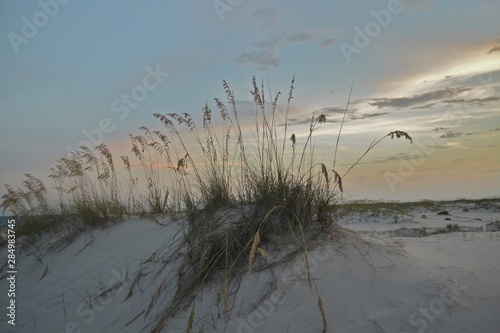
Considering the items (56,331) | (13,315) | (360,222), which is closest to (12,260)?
(13,315)

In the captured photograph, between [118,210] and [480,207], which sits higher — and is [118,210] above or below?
above

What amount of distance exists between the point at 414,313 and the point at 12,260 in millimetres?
7690

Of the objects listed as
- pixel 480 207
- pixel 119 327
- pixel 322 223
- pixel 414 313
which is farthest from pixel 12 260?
pixel 480 207

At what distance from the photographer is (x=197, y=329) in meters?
3.00

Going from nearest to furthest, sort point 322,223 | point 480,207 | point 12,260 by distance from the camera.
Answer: point 322,223, point 12,260, point 480,207

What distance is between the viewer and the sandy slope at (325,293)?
8.76 ft

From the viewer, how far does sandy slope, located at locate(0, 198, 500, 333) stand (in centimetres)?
267

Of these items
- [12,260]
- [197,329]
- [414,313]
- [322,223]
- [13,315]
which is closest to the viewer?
[414,313]

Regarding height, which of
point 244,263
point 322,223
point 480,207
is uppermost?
point 322,223

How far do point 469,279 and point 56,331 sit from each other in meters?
4.18

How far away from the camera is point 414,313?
2641 mm

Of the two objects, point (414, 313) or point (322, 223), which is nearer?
point (414, 313)

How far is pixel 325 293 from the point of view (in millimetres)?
2996

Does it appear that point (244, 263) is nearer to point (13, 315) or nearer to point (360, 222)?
point (13, 315)
